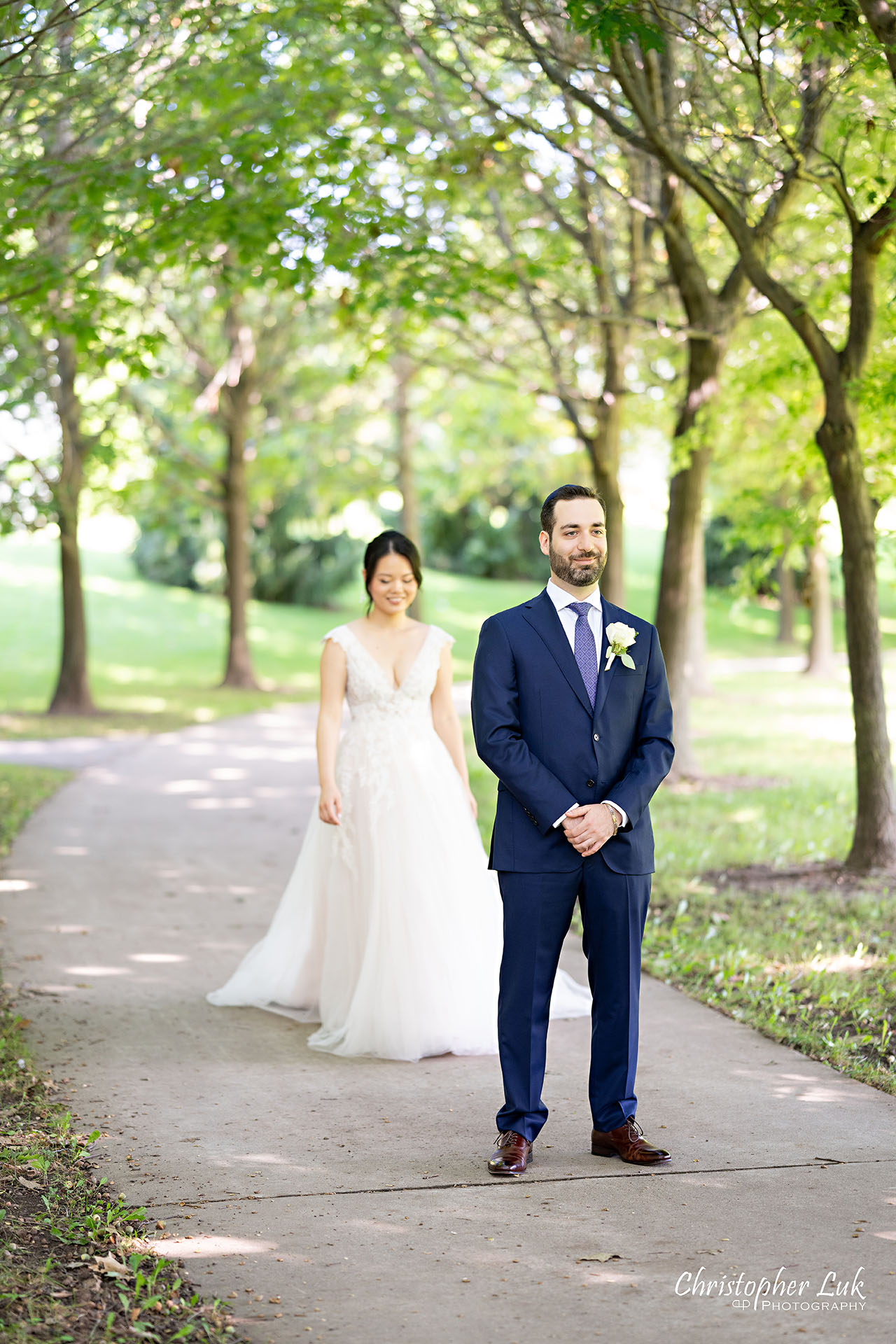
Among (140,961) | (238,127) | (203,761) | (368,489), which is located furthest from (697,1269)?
(368,489)

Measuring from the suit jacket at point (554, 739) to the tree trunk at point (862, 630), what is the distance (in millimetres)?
4618

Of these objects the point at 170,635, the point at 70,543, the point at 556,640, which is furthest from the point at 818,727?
the point at 170,635

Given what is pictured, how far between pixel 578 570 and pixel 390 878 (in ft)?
7.79

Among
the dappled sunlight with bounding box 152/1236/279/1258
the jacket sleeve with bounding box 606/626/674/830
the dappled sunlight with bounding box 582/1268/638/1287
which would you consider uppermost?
the jacket sleeve with bounding box 606/626/674/830

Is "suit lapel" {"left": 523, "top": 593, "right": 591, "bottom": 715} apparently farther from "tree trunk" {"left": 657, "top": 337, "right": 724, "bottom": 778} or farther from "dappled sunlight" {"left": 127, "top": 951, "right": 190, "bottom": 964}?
"tree trunk" {"left": 657, "top": 337, "right": 724, "bottom": 778}

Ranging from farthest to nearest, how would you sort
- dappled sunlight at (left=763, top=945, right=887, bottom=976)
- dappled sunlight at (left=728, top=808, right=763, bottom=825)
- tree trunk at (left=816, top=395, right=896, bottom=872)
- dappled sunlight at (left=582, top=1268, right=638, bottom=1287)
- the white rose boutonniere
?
dappled sunlight at (left=728, top=808, right=763, bottom=825), tree trunk at (left=816, top=395, right=896, bottom=872), dappled sunlight at (left=763, top=945, right=887, bottom=976), the white rose boutonniere, dappled sunlight at (left=582, top=1268, right=638, bottom=1287)

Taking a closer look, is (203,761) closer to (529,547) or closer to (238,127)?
(238,127)

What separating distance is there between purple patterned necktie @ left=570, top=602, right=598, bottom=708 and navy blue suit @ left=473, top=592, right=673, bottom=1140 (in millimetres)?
39

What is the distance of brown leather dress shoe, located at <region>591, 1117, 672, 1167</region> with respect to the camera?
15.1ft

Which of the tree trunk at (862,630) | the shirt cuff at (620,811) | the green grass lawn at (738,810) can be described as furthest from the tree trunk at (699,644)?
the shirt cuff at (620,811)

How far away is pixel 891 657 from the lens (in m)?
33.8

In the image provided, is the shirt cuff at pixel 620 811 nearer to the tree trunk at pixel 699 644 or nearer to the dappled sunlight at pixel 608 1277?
the dappled sunlight at pixel 608 1277

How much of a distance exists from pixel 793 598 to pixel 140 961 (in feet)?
122

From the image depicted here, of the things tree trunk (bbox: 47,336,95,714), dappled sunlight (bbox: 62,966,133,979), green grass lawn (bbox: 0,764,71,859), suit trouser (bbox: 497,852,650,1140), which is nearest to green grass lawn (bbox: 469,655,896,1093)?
suit trouser (bbox: 497,852,650,1140)
